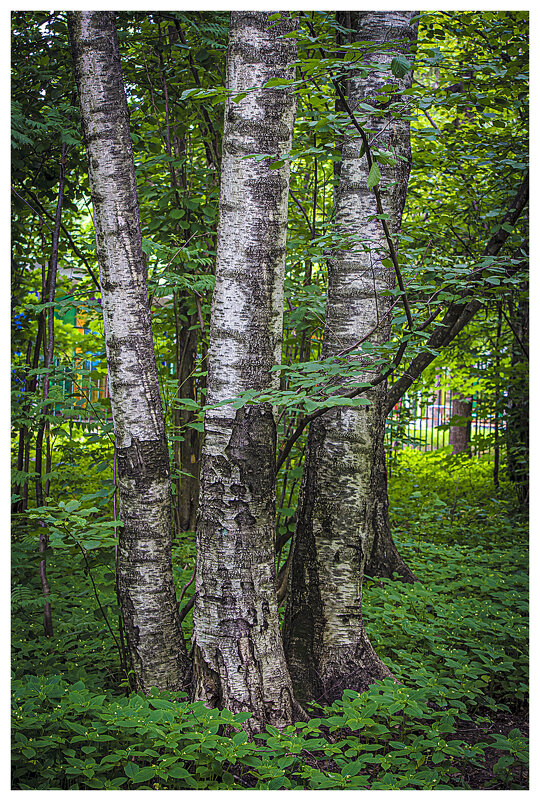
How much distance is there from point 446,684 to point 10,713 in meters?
1.90

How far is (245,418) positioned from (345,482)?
68cm

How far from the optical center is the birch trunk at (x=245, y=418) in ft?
7.19

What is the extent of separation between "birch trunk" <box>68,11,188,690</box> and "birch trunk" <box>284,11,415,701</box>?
0.60m

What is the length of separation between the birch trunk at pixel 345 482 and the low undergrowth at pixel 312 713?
8.3 inches

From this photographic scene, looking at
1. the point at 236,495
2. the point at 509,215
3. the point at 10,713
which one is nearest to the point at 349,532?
the point at 236,495

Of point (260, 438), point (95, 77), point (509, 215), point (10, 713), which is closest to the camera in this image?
point (10, 713)

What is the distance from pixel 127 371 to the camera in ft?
7.84

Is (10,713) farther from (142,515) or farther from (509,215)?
(509,215)

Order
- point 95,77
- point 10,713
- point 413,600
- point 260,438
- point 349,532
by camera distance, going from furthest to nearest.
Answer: point 413,600
point 349,532
point 95,77
point 260,438
point 10,713

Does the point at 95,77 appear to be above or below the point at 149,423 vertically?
above

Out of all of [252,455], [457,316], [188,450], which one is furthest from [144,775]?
[457,316]

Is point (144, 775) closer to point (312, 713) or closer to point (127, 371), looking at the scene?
point (312, 713)

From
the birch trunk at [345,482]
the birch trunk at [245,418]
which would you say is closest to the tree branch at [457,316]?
the birch trunk at [345,482]

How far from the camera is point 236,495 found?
218cm
